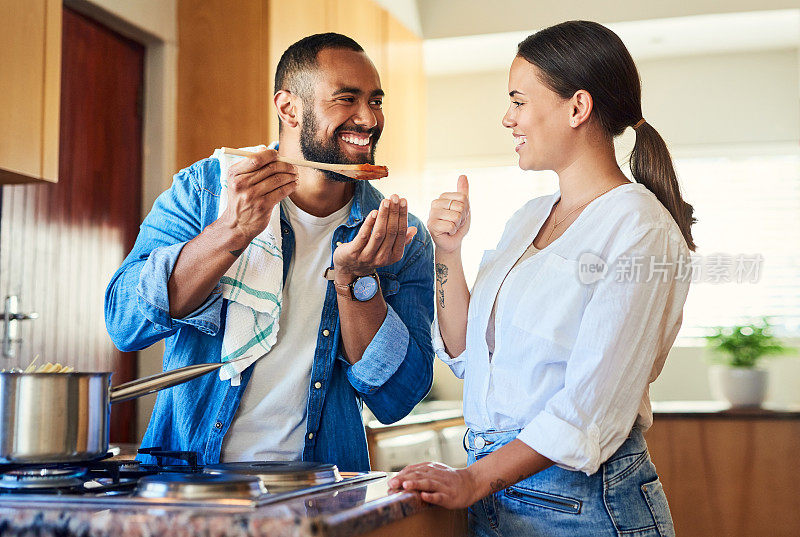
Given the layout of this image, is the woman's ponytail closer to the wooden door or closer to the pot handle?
the pot handle

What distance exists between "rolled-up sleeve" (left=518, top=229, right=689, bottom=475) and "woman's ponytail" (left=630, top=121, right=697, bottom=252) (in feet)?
0.44

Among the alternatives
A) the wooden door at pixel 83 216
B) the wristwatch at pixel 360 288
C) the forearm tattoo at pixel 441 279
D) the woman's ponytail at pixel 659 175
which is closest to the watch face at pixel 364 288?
the wristwatch at pixel 360 288

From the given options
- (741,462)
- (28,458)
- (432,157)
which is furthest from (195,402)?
(432,157)

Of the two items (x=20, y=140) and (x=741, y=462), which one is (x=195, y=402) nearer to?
(x=20, y=140)

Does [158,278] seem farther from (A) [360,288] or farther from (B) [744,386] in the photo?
(B) [744,386]

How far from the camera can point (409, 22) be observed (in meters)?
4.60

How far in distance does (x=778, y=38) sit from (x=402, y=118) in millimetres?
2149

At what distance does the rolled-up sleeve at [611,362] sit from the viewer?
1086mm

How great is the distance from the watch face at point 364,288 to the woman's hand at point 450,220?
0.45 ft

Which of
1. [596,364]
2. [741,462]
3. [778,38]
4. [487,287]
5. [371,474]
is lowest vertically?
[741,462]

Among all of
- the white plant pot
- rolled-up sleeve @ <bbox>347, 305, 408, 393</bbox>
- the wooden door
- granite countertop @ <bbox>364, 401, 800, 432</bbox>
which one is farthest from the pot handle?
the white plant pot

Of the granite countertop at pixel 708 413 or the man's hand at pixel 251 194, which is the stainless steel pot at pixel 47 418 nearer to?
the man's hand at pixel 251 194

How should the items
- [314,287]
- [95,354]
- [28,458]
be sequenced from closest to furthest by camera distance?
[28,458] → [314,287] → [95,354]

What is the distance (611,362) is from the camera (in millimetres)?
1104
